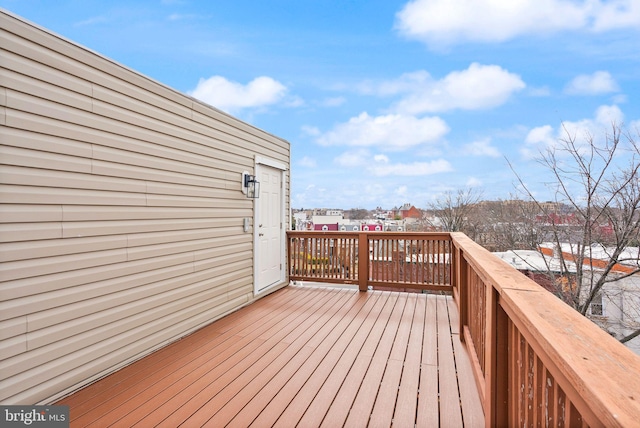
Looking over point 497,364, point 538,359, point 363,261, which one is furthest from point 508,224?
point 538,359

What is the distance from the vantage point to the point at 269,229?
477 centimetres

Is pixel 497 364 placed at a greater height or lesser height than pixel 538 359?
lesser

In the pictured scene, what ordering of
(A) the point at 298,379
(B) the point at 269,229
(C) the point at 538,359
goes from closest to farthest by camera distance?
1. (C) the point at 538,359
2. (A) the point at 298,379
3. (B) the point at 269,229

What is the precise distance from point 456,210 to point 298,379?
13279 mm

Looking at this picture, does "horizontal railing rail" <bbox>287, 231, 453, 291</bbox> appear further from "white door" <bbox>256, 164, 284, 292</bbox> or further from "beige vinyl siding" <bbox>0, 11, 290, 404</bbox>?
"beige vinyl siding" <bbox>0, 11, 290, 404</bbox>

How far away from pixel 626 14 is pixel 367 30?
5418 mm

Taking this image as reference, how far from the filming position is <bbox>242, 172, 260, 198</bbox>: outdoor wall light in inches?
160

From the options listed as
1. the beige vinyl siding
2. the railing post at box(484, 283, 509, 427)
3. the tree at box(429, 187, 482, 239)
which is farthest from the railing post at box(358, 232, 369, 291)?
the tree at box(429, 187, 482, 239)

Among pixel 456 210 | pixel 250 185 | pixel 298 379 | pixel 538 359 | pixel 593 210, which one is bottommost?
pixel 298 379

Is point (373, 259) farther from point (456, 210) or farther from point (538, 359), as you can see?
point (456, 210)

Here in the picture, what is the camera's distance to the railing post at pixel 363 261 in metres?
4.91

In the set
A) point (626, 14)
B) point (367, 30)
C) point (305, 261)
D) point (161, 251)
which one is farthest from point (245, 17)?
point (626, 14)

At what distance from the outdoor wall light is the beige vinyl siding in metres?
0.59

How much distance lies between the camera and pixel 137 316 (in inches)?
103
